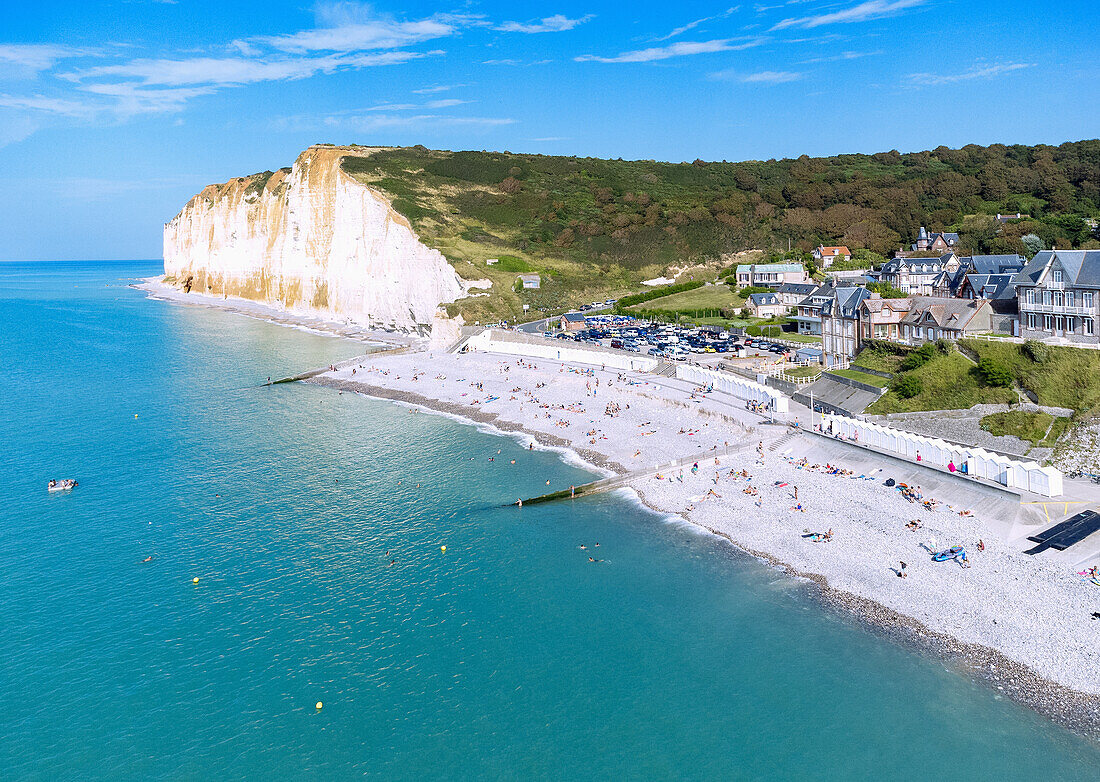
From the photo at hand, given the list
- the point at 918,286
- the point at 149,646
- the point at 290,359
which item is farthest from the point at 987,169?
the point at 149,646

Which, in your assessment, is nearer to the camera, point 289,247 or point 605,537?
point 605,537

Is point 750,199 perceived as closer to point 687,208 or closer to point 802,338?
point 687,208

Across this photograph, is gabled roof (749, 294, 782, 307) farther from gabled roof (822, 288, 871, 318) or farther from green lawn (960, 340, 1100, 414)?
green lawn (960, 340, 1100, 414)

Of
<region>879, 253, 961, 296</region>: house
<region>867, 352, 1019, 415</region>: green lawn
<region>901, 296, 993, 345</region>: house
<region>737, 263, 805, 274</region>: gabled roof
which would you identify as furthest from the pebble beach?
<region>737, 263, 805, 274</region>: gabled roof

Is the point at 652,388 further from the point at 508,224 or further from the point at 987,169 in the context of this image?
the point at 987,169

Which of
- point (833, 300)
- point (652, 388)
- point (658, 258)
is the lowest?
point (652, 388)

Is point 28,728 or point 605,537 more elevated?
point 605,537
